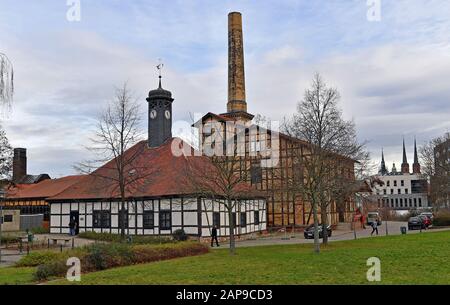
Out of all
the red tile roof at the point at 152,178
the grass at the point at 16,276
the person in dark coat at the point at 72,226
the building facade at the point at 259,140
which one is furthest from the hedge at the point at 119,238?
the grass at the point at 16,276

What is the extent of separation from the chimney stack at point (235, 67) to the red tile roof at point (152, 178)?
15004 mm

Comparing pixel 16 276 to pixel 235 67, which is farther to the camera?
pixel 235 67

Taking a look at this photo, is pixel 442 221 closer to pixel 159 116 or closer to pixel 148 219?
pixel 148 219

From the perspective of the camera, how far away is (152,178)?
32375 millimetres

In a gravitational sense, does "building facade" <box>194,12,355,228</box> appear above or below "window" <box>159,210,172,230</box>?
above

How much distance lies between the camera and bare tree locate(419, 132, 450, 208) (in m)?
47.8

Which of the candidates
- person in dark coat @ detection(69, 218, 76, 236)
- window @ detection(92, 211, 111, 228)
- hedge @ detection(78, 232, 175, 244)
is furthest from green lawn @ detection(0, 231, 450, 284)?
person in dark coat @ detection(69, 218, 76, 236)

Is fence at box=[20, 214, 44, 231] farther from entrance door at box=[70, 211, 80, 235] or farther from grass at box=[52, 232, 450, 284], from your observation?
grass at box=[52, 232, 450, 284]

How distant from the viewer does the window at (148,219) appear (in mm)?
30625

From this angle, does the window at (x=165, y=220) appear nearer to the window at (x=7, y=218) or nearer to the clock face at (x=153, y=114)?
the clock face at (x=153, y=114)

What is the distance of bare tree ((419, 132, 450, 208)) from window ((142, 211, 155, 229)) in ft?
104

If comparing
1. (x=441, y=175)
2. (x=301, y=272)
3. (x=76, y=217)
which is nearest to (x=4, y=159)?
(x=76, y=217)

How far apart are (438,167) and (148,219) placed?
35.1 m
